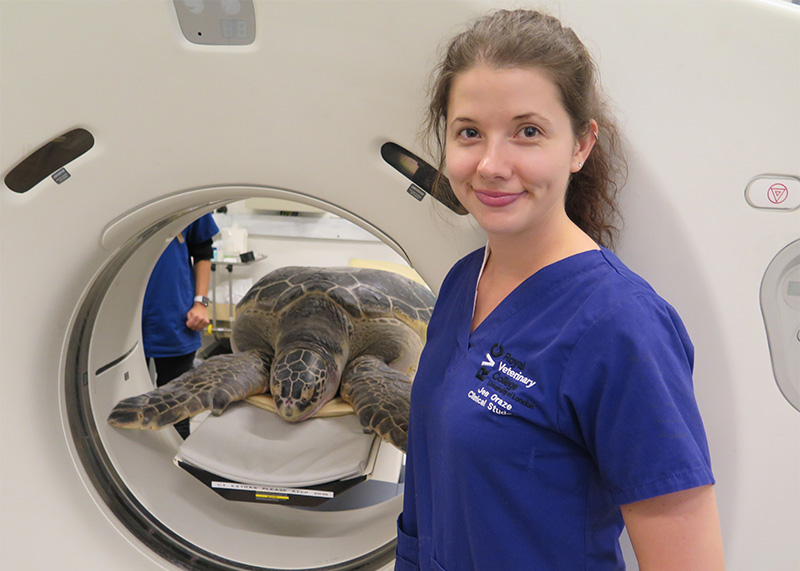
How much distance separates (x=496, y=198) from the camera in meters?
0.55

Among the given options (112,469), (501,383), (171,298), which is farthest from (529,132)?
(171,298)

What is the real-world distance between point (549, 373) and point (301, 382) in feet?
2.34

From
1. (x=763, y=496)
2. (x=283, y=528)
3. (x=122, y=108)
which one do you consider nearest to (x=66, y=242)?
(x=122, y=108)

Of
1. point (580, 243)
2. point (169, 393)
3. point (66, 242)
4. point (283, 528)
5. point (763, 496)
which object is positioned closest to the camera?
point (580, 243)

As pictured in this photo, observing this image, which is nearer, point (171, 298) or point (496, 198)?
point (496, 198)

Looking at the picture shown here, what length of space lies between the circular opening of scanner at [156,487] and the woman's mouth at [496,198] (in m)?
0.50

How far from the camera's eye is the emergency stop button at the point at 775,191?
2.13ft

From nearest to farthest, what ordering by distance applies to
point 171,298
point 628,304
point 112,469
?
point 628,304 → point 112,469 → point 171,298

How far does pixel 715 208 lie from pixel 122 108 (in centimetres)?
77

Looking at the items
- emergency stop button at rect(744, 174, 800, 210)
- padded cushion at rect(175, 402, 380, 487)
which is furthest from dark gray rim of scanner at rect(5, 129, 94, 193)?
emergency stop button at rect(744, 174, 800, 210)

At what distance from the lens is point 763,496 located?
0.71 metres

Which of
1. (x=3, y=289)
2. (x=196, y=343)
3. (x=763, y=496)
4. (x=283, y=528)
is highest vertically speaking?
(x=3, y=289)

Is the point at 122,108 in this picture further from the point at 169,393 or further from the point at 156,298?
the point at 156,298

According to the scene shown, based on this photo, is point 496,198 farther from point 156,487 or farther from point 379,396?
point 156,487
